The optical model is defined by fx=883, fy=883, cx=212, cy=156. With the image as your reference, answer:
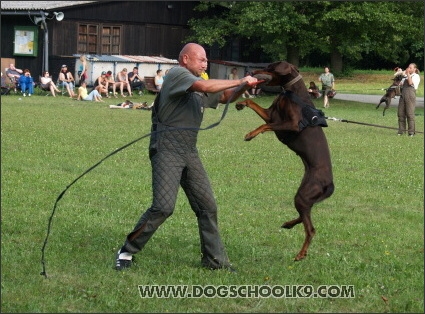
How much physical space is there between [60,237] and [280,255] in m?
2.25

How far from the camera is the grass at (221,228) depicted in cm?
686

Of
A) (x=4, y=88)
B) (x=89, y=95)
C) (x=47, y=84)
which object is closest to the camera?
(x=89, y=95)

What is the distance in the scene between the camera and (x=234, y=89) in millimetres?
7473

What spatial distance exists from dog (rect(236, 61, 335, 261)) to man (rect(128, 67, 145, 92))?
32222 mm


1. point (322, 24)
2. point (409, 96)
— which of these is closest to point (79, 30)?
point (322, 24)

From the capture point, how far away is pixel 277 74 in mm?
7094

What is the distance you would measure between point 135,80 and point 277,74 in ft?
108

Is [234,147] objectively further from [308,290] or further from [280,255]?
[308,290]

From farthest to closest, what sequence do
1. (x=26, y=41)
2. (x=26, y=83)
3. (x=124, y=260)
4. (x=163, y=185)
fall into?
(x=26, y=41) < (x=26, y=83) < (x=124, y=260) < (x=163, y=185)

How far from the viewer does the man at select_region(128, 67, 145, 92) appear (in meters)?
39.2

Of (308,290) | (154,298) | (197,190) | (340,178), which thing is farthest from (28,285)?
(340,178)

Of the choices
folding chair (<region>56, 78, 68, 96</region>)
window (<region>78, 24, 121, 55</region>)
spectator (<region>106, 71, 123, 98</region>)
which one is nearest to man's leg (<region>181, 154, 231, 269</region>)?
spectator (<region>106, 71, 123, 98</region>)

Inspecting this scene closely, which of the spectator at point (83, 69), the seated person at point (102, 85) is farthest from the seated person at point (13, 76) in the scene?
the seated person at point (102, 85)

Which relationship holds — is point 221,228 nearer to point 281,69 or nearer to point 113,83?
point 281,69
